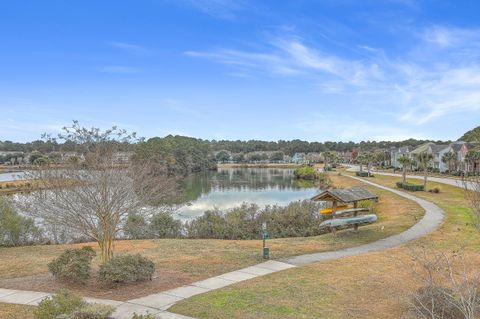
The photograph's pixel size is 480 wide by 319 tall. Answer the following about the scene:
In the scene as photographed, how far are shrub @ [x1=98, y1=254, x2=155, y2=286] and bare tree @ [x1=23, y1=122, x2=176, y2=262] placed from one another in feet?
5.48

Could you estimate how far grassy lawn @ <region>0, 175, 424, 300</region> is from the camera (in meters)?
11.6

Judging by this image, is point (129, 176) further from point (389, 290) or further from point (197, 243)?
point (389, 290)

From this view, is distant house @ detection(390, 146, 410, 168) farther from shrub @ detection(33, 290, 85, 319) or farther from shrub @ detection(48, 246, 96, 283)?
shrub @ detection(33, 290, 85, 319)

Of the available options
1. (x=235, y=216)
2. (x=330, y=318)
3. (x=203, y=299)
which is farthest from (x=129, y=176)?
(x=235, y=216)

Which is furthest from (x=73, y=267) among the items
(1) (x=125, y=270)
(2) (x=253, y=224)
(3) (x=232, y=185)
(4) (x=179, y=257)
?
(3) (x=232, y=185)

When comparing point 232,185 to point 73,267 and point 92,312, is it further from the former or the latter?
point 92,312

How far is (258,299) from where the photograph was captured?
10055 mm

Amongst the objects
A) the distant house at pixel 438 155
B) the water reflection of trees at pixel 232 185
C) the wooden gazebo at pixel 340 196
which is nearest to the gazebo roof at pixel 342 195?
the wooden gazebo at pixel 340 196

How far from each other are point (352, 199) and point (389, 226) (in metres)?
3.94

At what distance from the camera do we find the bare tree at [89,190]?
1238 centimetres

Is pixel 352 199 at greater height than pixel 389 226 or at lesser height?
greater

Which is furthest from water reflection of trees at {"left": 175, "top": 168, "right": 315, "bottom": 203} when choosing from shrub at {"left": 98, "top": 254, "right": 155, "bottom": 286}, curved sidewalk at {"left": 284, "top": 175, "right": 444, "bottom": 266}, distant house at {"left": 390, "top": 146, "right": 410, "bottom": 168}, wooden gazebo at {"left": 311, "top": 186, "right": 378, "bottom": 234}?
distant house at {"left": 390, "top": 146, "right": 410, "bottom": 168}

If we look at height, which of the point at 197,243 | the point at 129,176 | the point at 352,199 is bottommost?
the point at 197,243

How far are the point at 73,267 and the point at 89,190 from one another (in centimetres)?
235
